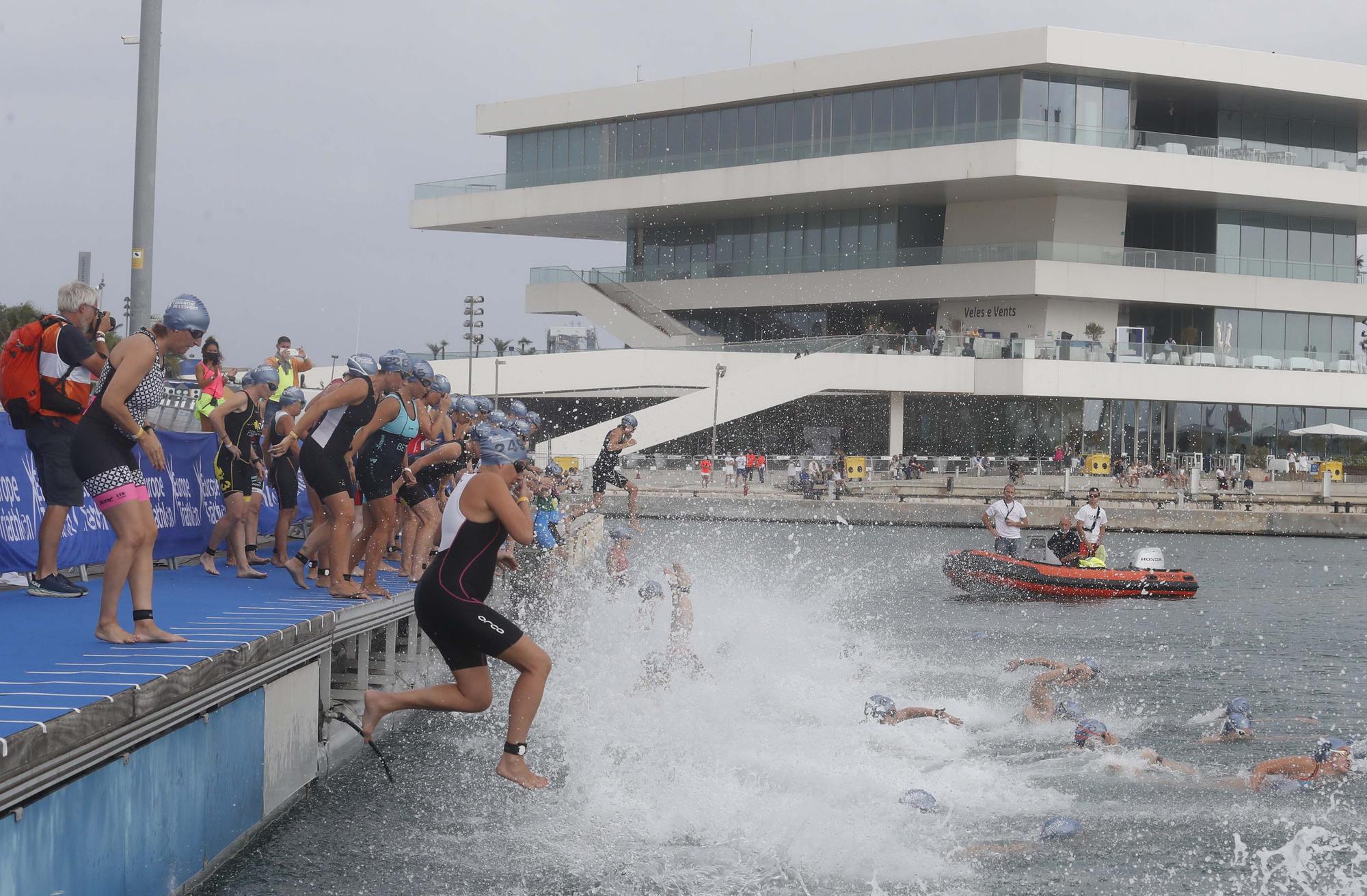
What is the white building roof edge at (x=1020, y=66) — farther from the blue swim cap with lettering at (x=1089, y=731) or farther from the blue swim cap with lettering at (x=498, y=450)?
the blue swim cap with lettering at (x=498, y=450)

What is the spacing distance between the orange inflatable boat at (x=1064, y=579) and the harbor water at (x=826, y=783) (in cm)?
378

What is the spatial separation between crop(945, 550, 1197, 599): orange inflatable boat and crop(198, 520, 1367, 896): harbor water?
3780mm

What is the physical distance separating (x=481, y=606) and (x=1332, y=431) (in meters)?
55.5

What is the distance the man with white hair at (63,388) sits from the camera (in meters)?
8.48

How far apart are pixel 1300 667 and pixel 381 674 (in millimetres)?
12721

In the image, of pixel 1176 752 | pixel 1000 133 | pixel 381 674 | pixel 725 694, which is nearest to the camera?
pixel 381 674

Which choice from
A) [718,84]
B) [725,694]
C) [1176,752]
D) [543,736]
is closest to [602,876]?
[543,736]

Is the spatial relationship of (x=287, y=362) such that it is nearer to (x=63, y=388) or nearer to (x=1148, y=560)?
(x=63, y=388)

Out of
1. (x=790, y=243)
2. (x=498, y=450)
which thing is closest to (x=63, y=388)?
(x=498, y=450)

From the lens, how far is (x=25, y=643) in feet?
25.6

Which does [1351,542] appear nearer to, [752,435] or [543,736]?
[752,435]

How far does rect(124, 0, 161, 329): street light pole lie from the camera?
12.1 metres

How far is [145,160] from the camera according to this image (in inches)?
478

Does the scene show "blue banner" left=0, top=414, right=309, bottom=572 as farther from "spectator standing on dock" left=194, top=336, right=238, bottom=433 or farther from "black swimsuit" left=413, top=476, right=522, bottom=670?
"black swimsuit" left=413, top=476, right=522, bottom=670
